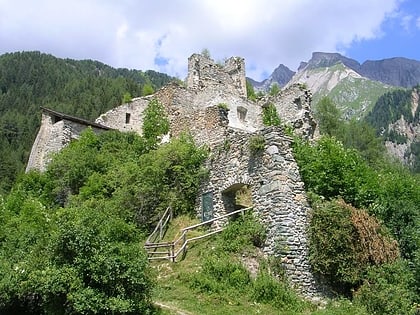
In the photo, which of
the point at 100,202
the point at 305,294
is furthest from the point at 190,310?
the point at 100,202

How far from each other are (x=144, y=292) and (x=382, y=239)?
7768mm

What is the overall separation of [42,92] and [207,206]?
81.4 metres

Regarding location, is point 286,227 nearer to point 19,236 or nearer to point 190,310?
point 190,310

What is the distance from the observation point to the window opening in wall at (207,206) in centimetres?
1709

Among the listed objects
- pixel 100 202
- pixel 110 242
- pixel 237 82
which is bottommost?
pixel 110 242

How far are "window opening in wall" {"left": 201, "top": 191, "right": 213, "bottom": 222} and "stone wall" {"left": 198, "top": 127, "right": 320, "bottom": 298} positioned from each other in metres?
0.04

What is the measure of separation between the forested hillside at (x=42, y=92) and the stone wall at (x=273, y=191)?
22.1 metres

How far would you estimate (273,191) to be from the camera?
15055 mm

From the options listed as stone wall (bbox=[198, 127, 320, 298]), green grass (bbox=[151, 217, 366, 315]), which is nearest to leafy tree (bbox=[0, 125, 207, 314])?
stone wall (bbox=[198, 127, 320, 298])

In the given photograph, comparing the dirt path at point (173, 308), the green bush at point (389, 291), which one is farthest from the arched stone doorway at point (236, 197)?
the dirt path at point (173, 308)

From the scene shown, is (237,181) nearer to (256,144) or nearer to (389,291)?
(256,144)

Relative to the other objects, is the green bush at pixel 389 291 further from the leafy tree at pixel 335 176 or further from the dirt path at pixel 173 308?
the dirt path at pixel 173 308

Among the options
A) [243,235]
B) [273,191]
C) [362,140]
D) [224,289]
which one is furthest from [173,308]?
[362,140]

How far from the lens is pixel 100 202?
63.8 ft
